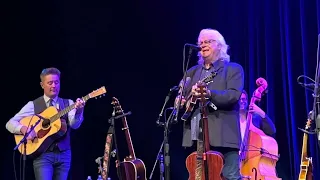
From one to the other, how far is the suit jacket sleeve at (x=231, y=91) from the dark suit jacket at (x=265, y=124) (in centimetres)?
194

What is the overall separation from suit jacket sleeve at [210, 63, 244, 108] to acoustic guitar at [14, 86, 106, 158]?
6.84ft

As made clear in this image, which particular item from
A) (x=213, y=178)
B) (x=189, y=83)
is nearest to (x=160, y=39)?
(x=189, y=83)

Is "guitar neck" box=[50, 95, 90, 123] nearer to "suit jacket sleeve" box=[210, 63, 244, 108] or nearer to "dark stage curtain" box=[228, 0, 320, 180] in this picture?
"suit jacket sleeve" box=[210, 63, 244, 108]

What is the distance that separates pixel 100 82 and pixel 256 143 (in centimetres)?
288

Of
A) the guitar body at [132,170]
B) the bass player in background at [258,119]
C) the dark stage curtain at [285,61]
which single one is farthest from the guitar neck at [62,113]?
the dark stage curtain at [285,61]

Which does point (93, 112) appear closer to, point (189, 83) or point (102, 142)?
point (102, 142)

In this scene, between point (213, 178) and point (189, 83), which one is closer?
point (213, 178)

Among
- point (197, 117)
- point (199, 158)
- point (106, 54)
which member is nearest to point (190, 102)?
point (197, 117)

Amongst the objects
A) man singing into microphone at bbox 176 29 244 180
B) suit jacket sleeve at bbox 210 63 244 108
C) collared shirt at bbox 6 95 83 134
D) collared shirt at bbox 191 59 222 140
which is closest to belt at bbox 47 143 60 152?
collared shirt at bbox 6 95 83 134

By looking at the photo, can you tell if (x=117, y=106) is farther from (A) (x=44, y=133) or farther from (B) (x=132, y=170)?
(A) (x=44, y=133)

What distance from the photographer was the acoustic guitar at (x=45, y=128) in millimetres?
5348

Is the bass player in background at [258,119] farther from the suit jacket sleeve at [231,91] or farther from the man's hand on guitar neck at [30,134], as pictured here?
the man's hand on guitar neck at [30,134]

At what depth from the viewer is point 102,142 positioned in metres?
7.46

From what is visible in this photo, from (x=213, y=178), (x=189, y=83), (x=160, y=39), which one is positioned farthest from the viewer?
(x=160, y=39)
